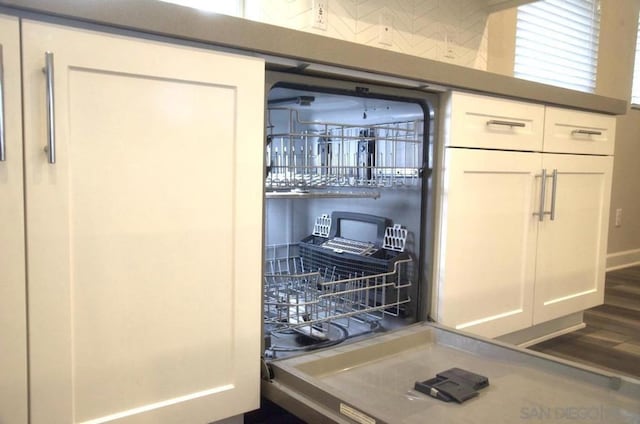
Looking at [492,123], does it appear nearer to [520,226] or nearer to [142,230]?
[520,226]

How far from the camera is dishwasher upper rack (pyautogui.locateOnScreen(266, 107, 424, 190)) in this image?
58.2 inches

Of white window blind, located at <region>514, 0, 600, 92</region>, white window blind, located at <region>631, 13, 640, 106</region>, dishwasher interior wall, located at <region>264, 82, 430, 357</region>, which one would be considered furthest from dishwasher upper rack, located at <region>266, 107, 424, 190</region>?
white window blind, located at <region>631, 13, 640, 106</region>

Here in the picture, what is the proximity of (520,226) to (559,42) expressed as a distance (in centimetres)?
190

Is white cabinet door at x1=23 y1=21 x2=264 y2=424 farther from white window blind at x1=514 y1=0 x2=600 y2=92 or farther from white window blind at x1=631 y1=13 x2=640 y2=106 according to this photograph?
white window blind at x1=631 y1=13 x2=640 y2=106

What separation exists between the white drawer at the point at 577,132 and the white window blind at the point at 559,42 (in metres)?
0.88

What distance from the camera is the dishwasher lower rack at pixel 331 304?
1.35 meters

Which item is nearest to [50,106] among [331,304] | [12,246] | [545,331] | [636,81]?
[12,246]

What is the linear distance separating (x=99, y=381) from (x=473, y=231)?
109cm

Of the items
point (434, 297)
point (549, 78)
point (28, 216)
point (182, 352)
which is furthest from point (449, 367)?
point (549, 78)

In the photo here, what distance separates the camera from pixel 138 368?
941 mm

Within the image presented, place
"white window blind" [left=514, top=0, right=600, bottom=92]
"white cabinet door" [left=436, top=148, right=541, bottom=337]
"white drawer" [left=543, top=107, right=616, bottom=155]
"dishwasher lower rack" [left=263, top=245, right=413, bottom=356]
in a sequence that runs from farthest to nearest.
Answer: "white window blind" [left=514, top=0, right=600, bottom=92]
"white drawer" [left=543, top=107, right=616, bottom=155]
"white cabinet door" [left=436, top=148, right=541, bottom=337]
"dishwasher lower rack" [left=263, top=245, right=413, bottom=356]

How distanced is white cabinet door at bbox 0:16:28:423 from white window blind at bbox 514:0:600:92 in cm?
252

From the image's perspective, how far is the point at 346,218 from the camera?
1733mm

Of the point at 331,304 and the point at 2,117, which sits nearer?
the point at 2,117
